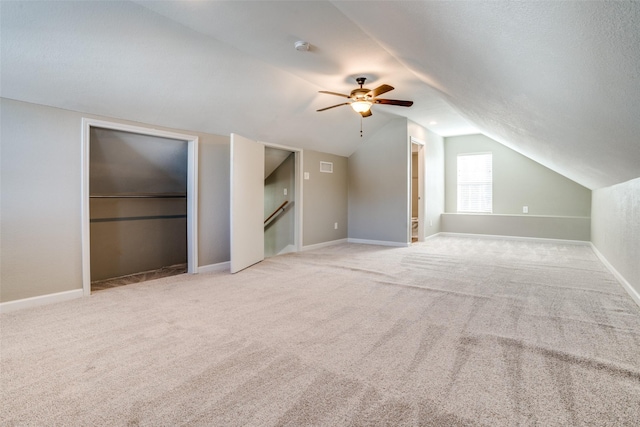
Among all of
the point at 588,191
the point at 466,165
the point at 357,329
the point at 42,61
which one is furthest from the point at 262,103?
the point at 588,191

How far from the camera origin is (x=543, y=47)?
4.43 ft

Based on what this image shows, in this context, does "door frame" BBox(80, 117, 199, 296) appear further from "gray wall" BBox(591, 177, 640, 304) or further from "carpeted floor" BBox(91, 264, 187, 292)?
"gray wall" BBox(591, 177, 640, 304)

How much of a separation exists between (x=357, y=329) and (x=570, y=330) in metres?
1.57

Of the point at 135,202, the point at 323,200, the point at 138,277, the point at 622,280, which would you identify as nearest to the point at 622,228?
the point at 622,280

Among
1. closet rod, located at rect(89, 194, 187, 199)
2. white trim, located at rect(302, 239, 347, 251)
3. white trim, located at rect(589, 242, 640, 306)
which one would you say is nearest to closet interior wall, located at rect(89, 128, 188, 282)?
closet rod, located at rect(89, 194, 187, 199)

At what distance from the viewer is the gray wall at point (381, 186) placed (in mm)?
6164

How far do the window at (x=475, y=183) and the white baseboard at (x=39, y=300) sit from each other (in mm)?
7799

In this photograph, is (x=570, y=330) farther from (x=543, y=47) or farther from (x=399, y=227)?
(x=399, y=227)

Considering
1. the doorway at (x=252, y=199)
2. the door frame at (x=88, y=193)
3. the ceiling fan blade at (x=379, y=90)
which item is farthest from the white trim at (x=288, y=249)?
the ceiling fan blade at (x=379, y=90)

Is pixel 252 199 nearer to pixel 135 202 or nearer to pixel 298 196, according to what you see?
pixel 298 196

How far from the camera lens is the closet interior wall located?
4.05 metres

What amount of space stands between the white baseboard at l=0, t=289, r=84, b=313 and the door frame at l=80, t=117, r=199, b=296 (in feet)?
0.31

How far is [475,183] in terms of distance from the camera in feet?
24.9

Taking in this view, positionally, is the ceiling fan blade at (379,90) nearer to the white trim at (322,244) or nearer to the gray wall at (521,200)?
the white trim at (322,244)
